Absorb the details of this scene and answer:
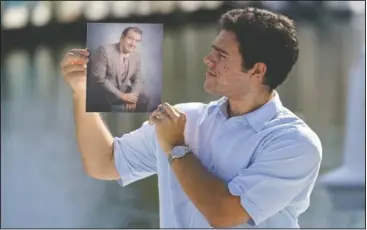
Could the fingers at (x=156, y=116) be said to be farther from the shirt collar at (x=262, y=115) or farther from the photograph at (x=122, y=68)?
the shirt collar at (x=262, y=115)

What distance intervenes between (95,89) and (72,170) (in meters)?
1.88

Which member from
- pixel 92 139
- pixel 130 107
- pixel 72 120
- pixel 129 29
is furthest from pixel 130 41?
pixel 72 120

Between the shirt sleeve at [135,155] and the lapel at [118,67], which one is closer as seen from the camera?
the lapel at [118,67]

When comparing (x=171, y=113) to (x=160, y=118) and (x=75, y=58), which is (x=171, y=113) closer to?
(x=160, y=118)

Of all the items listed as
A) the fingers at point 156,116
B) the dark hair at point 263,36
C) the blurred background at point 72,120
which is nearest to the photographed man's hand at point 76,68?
the fingers at point 156,116

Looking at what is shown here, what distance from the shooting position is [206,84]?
4.29 feet

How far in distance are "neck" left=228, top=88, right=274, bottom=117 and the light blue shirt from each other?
0.02 metres

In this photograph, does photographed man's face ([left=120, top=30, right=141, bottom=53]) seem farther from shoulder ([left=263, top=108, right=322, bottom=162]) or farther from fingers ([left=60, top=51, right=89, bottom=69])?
shoulder ([left=263, top=108, right=322, bottom=162])

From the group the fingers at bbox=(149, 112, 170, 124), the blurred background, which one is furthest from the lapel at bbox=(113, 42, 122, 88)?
the blurred background

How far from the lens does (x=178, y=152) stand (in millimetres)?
1272

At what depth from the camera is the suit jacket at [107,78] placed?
1.34 metres

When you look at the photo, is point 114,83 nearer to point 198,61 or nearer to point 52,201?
point 198,61

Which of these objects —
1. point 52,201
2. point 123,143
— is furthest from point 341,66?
point 123,143

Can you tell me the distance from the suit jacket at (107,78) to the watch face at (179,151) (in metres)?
0.14
